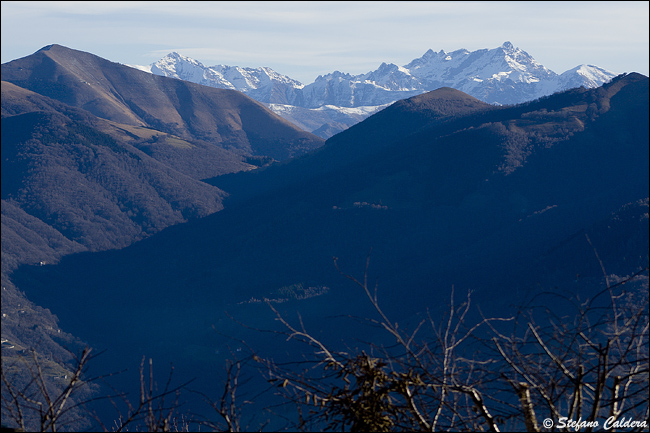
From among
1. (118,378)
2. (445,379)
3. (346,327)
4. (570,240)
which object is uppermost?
(445,379)

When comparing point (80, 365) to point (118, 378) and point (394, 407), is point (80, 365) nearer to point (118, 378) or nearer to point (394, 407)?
point (394, 407)

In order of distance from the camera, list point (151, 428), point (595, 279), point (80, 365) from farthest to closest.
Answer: point (595, 279) < point (80, 365) < point (151, 428)

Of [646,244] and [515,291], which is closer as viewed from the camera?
[646,244]

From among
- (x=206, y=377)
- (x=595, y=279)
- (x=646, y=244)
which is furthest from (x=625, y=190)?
(x=206, y=377)

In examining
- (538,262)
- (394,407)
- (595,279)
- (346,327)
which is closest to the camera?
(394,407)

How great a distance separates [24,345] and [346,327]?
97.4 metres

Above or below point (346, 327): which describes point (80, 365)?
above

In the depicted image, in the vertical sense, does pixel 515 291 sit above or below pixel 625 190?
below

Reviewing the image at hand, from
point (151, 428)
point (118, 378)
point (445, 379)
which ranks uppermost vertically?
point (445, 379)

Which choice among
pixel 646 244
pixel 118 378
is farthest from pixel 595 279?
pixel 118 378

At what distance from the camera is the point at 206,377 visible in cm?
19275

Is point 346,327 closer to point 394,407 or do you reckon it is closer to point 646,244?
point 646,244

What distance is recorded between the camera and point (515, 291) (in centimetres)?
15775

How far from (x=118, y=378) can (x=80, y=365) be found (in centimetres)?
20289
